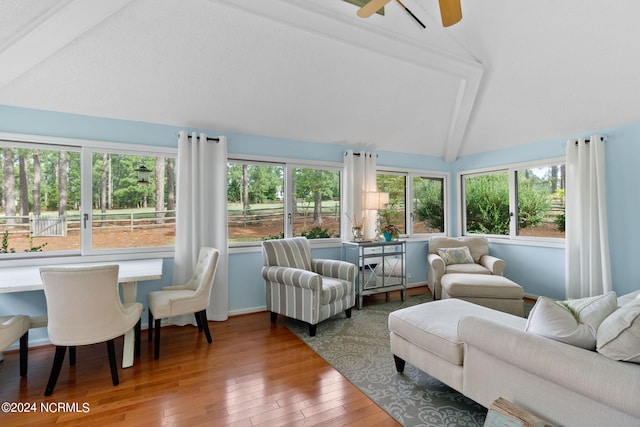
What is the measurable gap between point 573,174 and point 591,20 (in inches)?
69.4

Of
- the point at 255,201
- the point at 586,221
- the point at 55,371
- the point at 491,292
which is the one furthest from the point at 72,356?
the point at 586,221

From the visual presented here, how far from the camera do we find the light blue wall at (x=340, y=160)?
293cm

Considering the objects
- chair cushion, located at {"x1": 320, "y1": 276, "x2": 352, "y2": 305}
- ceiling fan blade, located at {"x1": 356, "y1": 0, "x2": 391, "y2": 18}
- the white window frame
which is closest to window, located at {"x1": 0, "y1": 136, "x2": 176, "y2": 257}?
chair cushion, located at {"x1": 320, "y1": 276, "x2": 352, "y2": 305}

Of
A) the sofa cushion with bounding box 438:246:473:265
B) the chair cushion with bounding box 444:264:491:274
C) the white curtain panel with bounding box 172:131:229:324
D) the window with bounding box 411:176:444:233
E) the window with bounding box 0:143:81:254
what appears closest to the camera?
the window with bounding box 0:143:81:254

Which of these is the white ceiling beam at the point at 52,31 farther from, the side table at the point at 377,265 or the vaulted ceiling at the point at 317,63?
the side table at the point at 377,265

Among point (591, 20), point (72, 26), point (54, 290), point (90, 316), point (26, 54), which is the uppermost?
point (591, 20)

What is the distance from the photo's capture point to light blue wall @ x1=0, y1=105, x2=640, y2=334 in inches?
115

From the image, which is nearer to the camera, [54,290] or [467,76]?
[54,290]

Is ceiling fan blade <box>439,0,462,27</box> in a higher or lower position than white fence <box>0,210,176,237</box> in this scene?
higher

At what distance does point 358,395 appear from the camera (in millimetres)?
2105

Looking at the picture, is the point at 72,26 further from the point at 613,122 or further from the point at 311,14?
the point at 613,122

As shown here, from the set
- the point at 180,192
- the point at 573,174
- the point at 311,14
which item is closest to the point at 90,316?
the point at 180,192

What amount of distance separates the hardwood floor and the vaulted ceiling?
7.79ft

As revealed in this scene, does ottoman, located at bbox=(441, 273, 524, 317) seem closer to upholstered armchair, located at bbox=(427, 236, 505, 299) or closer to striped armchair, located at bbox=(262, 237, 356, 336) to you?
upholstered armchair, located at bbox=(427, 236, 505, 299)
